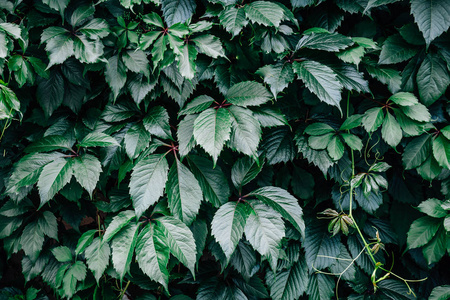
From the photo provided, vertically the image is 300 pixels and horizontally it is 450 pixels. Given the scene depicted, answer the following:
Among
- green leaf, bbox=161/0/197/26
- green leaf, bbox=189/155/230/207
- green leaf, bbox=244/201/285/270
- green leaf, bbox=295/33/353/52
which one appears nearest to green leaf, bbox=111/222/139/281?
green leaf, bbox=189/155/230/207

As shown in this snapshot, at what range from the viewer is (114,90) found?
1.26 m

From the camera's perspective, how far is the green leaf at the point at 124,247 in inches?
43.6

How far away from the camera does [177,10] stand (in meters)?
1.28

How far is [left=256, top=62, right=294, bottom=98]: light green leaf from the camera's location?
3.82 feet

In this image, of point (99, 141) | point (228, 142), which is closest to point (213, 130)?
point (228, 142)

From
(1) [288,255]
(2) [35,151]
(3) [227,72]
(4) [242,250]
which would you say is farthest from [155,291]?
(3) [227,72]

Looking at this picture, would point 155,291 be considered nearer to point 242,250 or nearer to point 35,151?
point 242,250

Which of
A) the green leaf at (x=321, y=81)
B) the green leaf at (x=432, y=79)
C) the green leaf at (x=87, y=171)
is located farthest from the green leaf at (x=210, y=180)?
the green leaf at (x=432, y=79)

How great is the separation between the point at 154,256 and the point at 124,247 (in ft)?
0.41

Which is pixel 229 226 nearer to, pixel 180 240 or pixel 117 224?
pixel 180 240

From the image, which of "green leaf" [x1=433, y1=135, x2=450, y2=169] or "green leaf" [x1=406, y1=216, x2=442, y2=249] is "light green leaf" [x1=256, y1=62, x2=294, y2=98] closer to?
"green leaf" [x1=433, y1=135, x2=450, y2=169]

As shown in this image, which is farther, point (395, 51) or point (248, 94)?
point (395, 51)

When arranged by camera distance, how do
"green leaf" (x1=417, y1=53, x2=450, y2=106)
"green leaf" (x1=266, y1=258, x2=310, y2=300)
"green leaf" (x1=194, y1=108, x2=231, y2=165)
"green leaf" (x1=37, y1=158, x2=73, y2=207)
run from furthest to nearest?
"green leaf" (x1=266, y1=258, x2=310, y2=300) → "green leaf" (x1=417, y1=53, x2=450, y2=106) → "green leaf" (x1=37, y1=158, x2=73, y2=207) → "green leaf" (x1=194, y1=108, x2=231, y2=165)

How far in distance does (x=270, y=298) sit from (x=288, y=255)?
223 millimetres
